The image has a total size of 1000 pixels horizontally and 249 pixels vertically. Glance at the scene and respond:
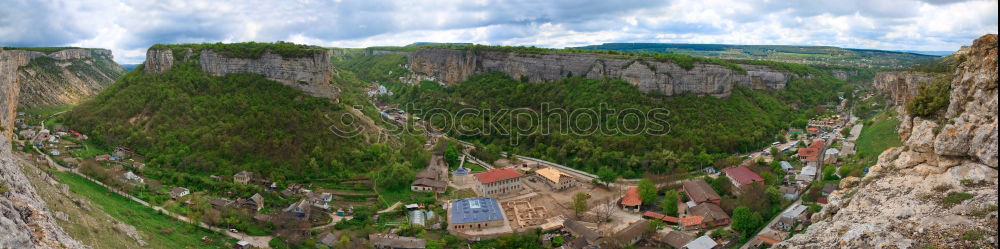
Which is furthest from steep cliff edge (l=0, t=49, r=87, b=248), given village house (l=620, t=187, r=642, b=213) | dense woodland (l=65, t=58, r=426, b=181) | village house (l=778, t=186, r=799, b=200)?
village house (l=778, t=186, r=799, b=200)

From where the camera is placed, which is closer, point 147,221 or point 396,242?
point 396,242

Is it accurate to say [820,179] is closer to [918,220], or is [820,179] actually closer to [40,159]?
[918,220]

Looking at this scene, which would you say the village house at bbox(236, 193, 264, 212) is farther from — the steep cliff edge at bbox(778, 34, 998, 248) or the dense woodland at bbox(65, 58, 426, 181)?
the steep cliff edge at bbox(778, 34, 998, 248)

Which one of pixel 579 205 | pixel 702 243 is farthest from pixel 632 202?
pixel 702 243

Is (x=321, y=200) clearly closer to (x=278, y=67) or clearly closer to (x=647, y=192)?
(x=278, y=67)

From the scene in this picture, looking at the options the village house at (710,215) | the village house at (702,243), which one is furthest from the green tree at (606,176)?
the village house at (702,243)

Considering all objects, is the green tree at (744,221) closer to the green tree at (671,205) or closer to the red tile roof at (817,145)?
the green tree at (671,205)
